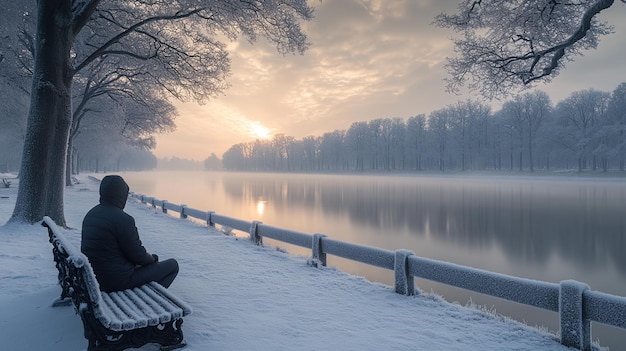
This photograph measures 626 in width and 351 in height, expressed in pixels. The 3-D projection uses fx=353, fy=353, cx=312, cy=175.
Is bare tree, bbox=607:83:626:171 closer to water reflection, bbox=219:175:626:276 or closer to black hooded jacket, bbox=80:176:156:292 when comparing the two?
water reflection, bbox=219:175:626:276

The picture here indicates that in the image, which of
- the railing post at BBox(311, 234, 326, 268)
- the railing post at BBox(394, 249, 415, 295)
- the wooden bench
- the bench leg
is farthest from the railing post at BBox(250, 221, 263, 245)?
the bench leg

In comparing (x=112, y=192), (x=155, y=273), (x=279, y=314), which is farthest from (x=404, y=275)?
(x=112, y=192)

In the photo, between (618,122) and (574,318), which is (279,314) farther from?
(618,122)

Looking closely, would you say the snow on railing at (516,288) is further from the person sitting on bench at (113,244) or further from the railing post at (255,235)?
the person sitting on bench at (113,244)

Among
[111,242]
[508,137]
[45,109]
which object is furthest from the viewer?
[508,137]

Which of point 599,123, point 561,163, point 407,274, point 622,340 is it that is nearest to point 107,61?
point 407,274

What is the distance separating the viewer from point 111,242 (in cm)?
398

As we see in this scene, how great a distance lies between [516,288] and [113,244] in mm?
5176

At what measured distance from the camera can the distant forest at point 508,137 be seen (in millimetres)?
59812

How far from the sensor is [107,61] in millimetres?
18766

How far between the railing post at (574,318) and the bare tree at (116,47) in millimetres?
10385

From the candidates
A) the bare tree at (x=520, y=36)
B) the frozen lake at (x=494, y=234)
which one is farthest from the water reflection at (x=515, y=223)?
the bare tree at (x=520, y=36)

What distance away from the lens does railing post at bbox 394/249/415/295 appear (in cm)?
604

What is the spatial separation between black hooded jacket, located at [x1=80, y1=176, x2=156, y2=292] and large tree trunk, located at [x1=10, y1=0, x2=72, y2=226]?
7.72 metres
